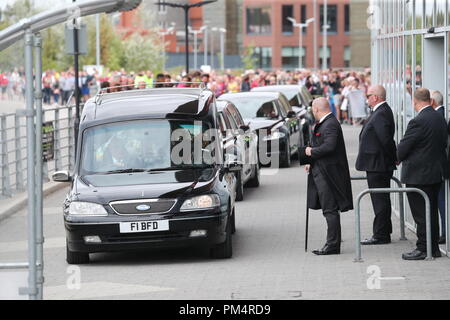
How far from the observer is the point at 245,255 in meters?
12.9

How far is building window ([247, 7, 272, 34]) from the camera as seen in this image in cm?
12838

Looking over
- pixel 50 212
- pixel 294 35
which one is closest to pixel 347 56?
pixel 294 35

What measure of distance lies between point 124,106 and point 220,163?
4.57 ft

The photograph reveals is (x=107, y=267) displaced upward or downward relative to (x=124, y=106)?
downward

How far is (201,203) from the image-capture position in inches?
480

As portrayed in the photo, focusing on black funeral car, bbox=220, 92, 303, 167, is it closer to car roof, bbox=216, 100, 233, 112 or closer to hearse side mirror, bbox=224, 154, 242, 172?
car roof, bbox=216, 100, 233, 112

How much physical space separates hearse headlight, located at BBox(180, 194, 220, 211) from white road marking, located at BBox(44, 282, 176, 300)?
139 cm

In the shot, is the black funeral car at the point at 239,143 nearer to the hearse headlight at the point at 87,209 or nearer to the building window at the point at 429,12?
the building window at the point at 429,12

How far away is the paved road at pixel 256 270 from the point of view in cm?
1022

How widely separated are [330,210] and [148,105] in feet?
8.66

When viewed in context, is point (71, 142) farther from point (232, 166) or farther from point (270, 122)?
point (232, 166)

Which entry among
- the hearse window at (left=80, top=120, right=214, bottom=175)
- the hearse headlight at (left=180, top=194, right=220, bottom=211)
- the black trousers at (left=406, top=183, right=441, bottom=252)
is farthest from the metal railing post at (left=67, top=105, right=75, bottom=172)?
the black trousers at (left=406, top=183, right=441, bottom=252)
